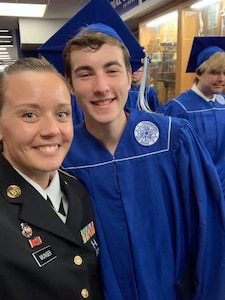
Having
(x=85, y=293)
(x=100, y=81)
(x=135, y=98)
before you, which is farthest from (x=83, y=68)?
(x=135, y=98)

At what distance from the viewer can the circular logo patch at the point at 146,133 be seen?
3.80ft

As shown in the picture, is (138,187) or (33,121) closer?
(33,121)

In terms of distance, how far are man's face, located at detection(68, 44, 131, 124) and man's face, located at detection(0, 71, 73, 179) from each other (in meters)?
0.19

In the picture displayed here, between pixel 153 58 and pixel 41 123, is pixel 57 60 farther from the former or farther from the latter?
pixel 153 58

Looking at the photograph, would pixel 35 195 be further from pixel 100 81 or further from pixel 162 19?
pixel 162 19

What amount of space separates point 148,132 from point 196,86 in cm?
153

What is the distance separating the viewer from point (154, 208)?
1133mm

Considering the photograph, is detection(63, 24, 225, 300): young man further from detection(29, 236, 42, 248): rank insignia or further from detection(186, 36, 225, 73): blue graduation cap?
detection(186, 36, 225, 73): blue graduation cap

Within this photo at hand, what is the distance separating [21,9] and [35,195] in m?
6.45

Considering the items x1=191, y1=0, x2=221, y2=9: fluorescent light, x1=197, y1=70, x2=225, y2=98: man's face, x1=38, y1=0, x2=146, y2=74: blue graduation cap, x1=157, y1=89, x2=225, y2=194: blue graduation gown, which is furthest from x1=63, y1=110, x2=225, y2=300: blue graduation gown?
x1=191, y1=0, x2=221, y2=9: fluorescent light

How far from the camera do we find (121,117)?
1179 millimetres

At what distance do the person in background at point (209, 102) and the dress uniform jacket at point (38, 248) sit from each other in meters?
1.56

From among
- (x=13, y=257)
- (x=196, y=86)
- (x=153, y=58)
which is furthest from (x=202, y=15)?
(x=13, y=257)

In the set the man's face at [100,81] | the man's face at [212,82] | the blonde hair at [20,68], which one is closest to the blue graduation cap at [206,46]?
the man's face at [212,82]
